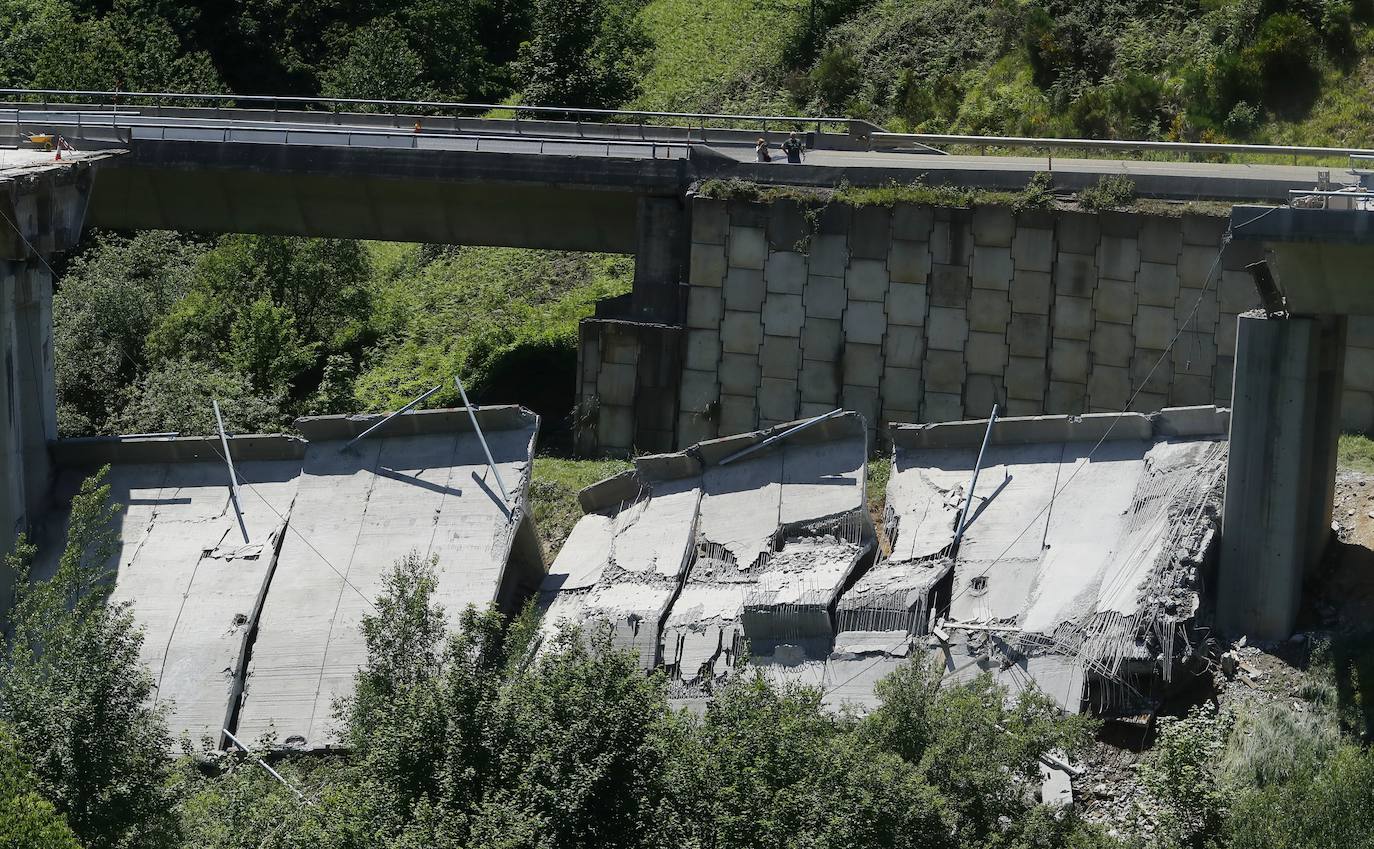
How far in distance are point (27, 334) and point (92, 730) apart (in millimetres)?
12252

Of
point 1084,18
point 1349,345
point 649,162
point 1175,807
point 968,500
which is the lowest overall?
point 1175,807

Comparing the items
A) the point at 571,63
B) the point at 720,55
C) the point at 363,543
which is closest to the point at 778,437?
the point at 363,543

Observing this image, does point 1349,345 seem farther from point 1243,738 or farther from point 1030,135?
point 1030,135

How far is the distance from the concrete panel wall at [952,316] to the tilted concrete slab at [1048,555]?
4009 mm

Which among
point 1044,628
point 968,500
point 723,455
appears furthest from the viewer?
point 723,455

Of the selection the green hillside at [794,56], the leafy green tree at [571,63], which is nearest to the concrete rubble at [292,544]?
the green hillside at [794,56]

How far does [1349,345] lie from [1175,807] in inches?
486

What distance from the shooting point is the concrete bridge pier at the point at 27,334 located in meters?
28.7

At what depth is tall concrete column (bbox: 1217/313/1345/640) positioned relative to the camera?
2356 cm

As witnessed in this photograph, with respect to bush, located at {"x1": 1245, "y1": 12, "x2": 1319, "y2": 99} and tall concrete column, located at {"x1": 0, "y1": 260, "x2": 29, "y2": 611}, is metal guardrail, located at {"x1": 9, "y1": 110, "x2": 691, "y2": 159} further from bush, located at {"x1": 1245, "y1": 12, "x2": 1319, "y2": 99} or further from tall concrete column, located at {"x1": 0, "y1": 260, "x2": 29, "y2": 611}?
bush, located at {"x1": 1245, "y1": 12, "x2": 1319, "y2": 99}

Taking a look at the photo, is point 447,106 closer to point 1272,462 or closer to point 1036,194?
point 1036,194

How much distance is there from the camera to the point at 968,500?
27.4 m

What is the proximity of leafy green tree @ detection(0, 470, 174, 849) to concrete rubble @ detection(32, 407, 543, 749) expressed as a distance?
5.04 metres

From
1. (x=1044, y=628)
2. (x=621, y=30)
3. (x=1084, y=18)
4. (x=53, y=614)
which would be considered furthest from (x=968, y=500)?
(x=621, y=30)
